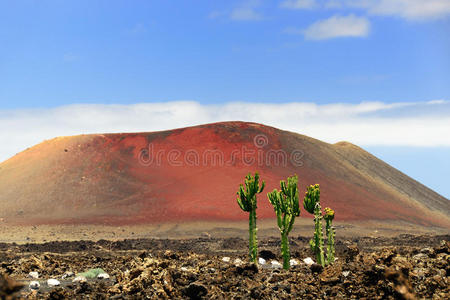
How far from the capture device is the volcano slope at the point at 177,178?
64.6 meters

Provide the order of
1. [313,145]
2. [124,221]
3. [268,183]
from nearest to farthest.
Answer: [124,221] < [268,183] < [313,145]

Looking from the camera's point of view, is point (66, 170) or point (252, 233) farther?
point (66, 170)

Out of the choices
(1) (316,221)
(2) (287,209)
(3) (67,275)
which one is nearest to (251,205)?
(2) (287,209)

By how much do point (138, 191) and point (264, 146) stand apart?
67.5ft

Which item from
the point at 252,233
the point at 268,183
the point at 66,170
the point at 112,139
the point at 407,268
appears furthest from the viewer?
the point at 112,139

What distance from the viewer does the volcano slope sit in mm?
64562

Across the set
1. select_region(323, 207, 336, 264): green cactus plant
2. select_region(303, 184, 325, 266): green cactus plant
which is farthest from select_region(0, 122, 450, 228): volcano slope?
select_region(303, 184, 325, 266): green cactus plant

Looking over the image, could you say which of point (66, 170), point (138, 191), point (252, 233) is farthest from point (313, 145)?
point (252, 233)

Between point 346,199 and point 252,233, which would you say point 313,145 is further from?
point 252,233

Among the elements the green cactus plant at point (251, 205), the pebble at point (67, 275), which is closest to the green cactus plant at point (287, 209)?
the green cactus plant at point (251, 205)

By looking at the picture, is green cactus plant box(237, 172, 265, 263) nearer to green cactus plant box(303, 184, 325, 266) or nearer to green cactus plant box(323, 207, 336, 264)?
green cactus plant box(303, 184, 325, 266)

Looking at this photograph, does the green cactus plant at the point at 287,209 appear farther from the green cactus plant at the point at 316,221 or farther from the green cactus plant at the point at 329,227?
the green cactus plant at the point at 329,227

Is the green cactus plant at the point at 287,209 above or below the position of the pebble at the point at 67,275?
above

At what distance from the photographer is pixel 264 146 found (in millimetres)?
79438
